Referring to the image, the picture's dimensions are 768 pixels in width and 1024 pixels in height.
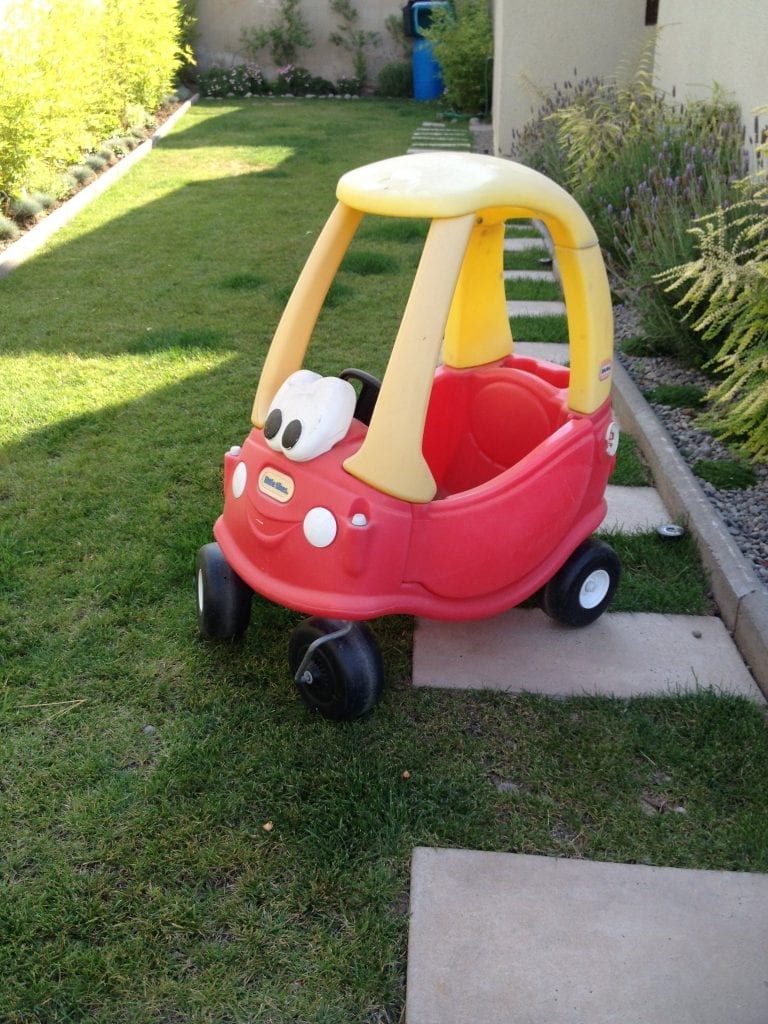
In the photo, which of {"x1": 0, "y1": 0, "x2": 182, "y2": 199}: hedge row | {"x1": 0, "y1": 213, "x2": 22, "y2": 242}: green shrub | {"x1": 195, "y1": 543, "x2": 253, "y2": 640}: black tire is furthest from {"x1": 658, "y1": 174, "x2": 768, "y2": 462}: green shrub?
{"x1": 0, "y1": 0, "x2": 182, "y2": 199}: hedge row

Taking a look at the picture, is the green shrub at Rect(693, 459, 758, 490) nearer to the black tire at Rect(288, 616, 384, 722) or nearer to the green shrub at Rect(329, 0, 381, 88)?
the black tire at Rect(288, 616, 384, 722)

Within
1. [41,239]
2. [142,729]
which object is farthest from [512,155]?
[142,729]

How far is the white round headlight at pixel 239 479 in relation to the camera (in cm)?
233

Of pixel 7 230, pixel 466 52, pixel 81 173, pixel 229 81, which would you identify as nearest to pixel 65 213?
pixel 7 230

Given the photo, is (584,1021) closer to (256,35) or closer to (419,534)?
(419,534)

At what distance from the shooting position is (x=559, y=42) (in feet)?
26.1

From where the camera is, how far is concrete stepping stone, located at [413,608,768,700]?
7.78 ft

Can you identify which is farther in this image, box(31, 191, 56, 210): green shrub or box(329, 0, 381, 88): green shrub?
box(329, 0, 381, 88): green shrub

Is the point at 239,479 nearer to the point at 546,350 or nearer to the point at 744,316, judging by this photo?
the point at 744,316

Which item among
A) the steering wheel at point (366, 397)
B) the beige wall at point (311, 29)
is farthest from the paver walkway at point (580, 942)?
the beige wall at point (311, 29)

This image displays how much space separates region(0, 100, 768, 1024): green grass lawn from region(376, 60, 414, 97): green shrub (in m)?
12.6

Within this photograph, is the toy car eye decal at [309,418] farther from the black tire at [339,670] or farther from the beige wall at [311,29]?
the beige wall at [311,29]

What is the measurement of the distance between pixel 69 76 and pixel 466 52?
601 cm

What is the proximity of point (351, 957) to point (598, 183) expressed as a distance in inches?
185
